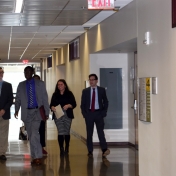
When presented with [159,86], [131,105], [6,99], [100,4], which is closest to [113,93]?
[131,105]

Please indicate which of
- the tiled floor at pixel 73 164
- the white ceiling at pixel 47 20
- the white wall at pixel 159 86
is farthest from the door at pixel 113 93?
the white wall at pixel 159 86

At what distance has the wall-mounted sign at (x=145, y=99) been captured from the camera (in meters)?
7.36

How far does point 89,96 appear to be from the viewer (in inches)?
398

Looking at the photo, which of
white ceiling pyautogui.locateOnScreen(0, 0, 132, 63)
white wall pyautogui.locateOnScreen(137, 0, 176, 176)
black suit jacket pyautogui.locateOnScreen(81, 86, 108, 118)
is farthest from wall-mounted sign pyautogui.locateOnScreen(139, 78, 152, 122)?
black suit jacket pyautogui.locateOnScreen(81, 86, 108, 118)

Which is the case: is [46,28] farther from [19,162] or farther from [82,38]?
[19,162]

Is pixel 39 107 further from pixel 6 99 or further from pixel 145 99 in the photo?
pixel 145 99

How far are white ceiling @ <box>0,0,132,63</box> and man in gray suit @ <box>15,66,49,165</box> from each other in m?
1.22

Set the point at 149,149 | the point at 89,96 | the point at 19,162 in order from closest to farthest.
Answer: the point at 149,149 < the point at 19,162 < the point at 89,96

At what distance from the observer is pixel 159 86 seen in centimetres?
688

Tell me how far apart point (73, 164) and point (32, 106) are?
1250mm

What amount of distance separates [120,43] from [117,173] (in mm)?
2822

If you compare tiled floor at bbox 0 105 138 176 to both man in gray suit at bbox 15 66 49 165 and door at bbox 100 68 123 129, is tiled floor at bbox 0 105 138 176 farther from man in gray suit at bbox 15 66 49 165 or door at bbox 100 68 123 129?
door at bbox 100 68 123 129

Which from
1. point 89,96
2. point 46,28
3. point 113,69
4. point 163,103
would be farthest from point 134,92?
point 163,103

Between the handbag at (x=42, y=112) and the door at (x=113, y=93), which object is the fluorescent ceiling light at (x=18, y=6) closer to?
the handbag at (x=42, y=112)
